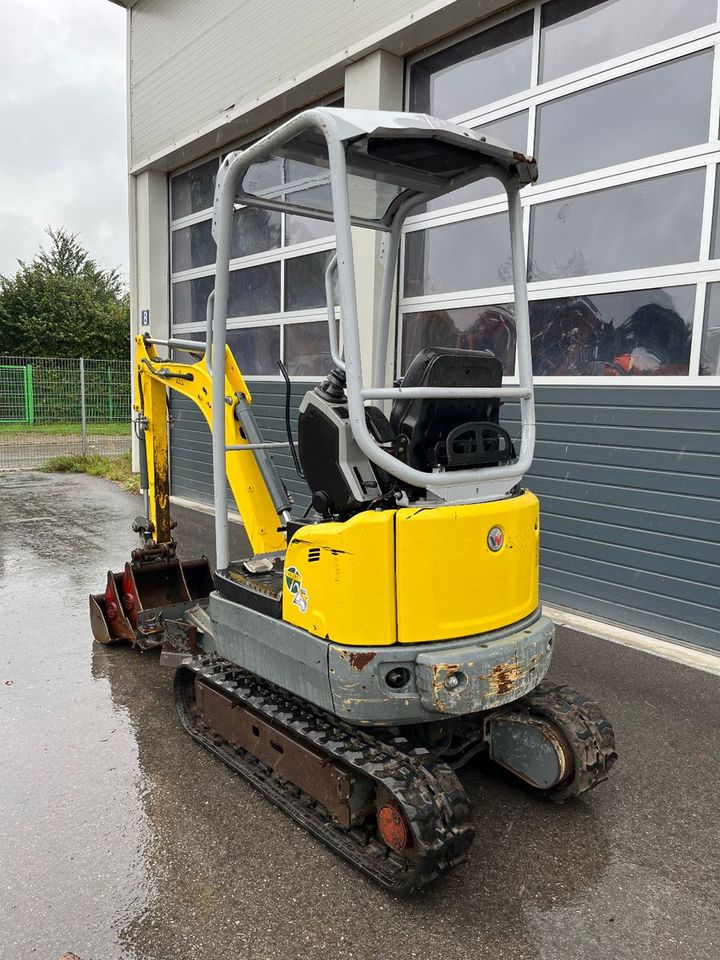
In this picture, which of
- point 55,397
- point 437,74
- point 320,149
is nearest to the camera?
point 320,149

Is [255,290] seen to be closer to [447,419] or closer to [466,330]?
[466,330]

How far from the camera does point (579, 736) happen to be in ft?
9.61

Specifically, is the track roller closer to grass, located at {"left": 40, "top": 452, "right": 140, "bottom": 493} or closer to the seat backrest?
the seat backrest

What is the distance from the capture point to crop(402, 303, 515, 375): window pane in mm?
6250

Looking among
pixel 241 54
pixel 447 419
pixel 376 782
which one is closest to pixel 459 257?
pixel 447 419

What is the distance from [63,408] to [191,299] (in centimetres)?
577

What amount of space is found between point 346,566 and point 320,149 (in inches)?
72.8

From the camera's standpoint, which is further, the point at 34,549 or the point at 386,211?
the point at 34,549

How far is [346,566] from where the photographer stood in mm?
2584

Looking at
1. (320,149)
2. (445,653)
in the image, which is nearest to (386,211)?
(320,149)

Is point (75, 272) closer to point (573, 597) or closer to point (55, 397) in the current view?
point (55, 397)

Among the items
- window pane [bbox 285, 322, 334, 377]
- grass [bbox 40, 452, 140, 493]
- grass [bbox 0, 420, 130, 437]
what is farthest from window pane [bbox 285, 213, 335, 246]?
grass [bbox 0, 420, 130, 437]

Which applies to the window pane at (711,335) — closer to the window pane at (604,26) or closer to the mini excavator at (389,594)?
the window pane at (604,26)

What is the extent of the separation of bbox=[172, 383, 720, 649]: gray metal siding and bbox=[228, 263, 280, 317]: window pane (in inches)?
165
